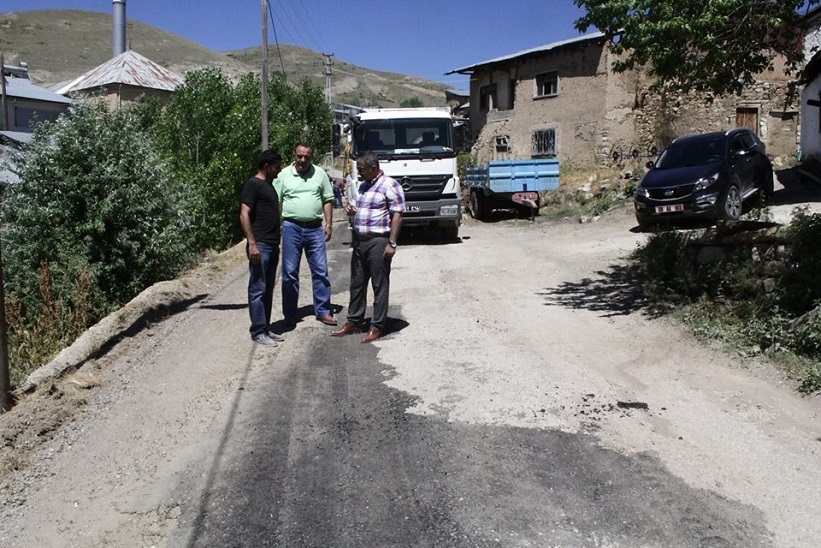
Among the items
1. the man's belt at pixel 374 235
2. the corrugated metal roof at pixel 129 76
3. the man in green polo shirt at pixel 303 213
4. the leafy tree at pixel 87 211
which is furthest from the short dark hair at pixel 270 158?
the corrugated metal roof at pixel 129 76

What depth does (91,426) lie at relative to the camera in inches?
210

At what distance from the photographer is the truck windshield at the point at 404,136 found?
1462 centimetres

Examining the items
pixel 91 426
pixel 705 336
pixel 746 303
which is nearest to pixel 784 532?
pixel 705 336

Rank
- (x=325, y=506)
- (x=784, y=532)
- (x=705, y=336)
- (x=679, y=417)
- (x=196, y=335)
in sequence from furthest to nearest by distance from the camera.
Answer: (x=196, y=335), (x=705, y=336), (x=679, y=417), (x=325, y=506), (x=784, y=532)

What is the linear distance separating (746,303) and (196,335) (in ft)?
18.9

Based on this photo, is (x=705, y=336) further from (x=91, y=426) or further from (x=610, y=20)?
(x=91, y=426)

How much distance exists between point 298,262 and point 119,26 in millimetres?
58591

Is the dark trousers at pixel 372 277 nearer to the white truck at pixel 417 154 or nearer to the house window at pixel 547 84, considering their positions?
the white truck at pixel 417 154

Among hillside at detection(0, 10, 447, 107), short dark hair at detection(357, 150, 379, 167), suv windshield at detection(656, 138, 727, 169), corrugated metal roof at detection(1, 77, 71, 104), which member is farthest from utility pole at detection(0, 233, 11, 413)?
hillside at detection(0, 10, 447, 107)

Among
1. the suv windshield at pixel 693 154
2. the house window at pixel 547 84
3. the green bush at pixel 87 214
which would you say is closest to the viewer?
the green bush at pixel 87 214

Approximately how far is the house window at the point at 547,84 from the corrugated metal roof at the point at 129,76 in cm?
2787

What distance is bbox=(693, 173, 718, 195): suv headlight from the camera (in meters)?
12.5

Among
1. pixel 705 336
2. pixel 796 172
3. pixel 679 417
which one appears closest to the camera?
pixel 679 417

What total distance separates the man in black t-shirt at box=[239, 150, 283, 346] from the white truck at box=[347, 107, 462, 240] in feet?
24.5
